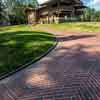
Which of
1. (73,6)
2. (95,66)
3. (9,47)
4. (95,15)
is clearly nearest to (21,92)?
(95,66)

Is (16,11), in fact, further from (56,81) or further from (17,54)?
(56,81)

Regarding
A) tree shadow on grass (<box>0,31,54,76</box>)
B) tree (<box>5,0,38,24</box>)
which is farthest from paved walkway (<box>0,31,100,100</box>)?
tree (<box>5,0,38,24</box>)

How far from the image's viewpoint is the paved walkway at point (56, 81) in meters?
4.64

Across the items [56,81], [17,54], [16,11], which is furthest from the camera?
[16,11]

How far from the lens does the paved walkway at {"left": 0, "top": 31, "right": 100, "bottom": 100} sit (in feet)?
15.2

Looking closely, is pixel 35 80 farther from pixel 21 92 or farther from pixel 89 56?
pixel 89 56

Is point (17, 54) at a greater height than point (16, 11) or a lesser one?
lesser

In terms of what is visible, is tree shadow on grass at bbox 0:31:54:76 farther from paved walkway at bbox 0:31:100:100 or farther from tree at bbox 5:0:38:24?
tree at bbox 5:0:38:24

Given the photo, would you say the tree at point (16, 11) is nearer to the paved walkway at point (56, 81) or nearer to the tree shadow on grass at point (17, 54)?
the tree shadow on grass at point (17, 54)

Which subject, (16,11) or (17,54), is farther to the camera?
(16,11)

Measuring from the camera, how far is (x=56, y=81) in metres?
5.45

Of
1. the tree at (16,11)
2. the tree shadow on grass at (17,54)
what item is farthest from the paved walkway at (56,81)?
the tree at (16,11)

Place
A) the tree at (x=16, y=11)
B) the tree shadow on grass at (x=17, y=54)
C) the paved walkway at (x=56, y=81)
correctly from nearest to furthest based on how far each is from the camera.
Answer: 1. the paved walkway at (x=56, y=81)
2. the tree shadow on grass at (x=17, y=54)
3. the tree at (x=16, y=11)

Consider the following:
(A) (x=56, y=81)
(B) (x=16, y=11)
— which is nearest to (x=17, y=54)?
(A) (x=56, y=81)
